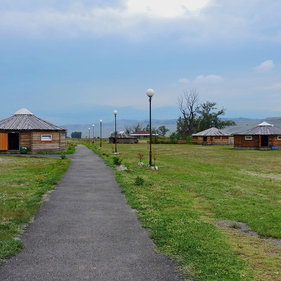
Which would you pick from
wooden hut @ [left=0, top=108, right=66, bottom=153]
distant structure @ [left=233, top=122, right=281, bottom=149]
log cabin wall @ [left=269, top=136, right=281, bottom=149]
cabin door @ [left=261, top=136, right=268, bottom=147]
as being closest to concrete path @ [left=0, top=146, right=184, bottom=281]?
wooden hut @ [left=0, top=108, right=66, bottom=153]

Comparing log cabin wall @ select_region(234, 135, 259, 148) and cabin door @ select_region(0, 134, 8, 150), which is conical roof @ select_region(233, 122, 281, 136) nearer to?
log cabin wall @ select_region(234, 135, 259, 148)

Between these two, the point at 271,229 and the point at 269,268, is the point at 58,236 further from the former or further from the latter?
the point at 271,229

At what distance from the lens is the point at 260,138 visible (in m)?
43.8

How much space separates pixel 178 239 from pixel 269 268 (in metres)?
1.70

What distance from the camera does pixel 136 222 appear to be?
6.79 m

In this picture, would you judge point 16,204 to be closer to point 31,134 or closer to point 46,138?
point 31,134

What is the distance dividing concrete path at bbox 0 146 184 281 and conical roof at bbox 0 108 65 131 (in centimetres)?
2396

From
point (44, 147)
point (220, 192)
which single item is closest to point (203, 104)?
point (44, 147)

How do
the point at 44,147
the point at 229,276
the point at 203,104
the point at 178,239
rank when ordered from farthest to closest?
the point at 203,104, the point at 44,147, the point at 178,239, the point at 229,276

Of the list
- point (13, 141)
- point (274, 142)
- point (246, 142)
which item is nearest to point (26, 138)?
point (13, 141)

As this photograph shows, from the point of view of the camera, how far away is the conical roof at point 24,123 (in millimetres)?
30266

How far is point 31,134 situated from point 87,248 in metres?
27.5

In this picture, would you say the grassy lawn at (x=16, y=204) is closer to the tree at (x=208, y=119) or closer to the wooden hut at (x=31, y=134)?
the wooden hut at (x=31, y=134)

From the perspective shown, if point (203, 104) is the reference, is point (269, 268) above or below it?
below
